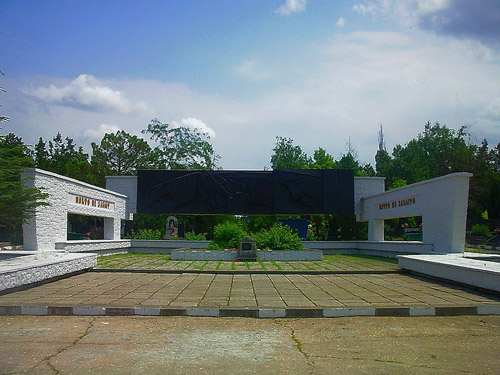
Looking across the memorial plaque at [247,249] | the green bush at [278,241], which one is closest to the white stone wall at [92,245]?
the memorial plaque at [247,249]

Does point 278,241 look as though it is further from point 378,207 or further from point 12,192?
point 12,192

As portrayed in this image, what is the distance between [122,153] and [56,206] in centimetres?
2844

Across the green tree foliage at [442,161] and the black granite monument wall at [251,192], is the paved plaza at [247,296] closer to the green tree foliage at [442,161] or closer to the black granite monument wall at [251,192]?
the black granite monument wall at [251,192]

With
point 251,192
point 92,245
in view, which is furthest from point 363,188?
point 92,245

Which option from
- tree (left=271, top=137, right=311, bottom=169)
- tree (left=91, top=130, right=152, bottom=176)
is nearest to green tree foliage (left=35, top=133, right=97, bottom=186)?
tree (left=91, top=130, right=152, bottom=176)

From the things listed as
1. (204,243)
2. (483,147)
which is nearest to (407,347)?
(204,243)

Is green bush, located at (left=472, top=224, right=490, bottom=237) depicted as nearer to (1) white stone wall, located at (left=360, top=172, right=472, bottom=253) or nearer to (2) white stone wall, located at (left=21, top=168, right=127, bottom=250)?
(1) white stone wall, located at (left=360, top=172, right=472, bottom=253)

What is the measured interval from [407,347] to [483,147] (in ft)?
170

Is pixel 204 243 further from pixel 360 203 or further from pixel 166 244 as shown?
pixel 360 203

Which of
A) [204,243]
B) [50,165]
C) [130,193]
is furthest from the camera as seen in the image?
[50,165]

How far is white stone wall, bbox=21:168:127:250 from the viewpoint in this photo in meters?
17.1

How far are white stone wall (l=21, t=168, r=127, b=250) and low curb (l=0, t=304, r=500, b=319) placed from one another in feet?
24.8

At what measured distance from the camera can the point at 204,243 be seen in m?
26.5

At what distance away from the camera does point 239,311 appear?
8422 mm
